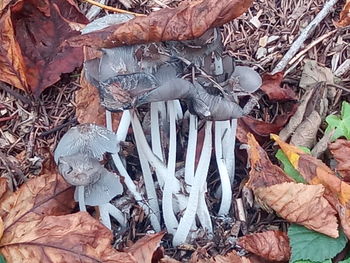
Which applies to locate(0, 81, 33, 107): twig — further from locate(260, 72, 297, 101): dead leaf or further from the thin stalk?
locate(260, 72, 297, 101): dead leaf

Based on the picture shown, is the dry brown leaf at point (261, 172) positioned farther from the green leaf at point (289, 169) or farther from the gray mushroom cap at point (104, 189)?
the gray mushroom cap at point (104, 189)

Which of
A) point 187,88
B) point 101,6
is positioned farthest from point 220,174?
point 101,6

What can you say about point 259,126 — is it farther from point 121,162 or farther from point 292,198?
point 121,162

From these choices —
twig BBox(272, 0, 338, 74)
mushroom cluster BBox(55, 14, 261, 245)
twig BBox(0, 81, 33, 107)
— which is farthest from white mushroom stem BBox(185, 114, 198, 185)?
twig BBox(0, 81, 33, 107)

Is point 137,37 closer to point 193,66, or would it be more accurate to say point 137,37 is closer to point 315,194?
point 193,66

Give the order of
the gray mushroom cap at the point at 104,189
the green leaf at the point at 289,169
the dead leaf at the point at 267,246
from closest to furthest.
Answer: the gray mushroom cap at the point at 104,189, the dead leaf at the point at 267,246, the green leaf at the point at 289,169

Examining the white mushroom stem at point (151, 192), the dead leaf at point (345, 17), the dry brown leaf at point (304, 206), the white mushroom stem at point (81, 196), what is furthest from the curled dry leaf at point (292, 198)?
the dead leaf at point (345, 17)
